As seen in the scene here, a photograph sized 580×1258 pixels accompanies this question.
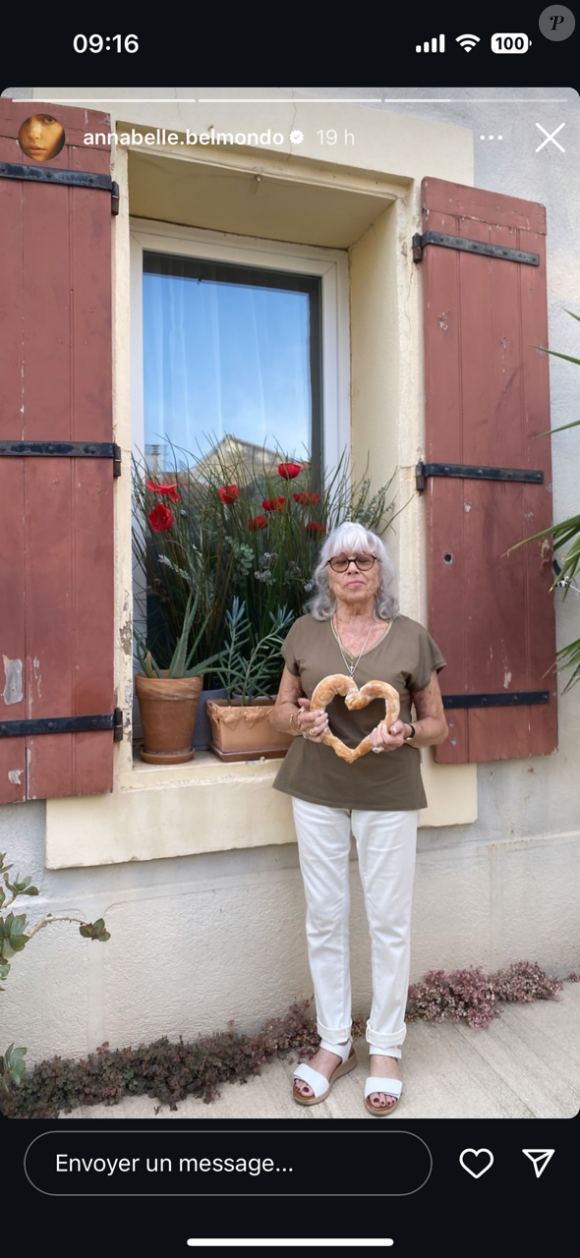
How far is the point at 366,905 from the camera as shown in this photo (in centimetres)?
221

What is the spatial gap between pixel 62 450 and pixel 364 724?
1.22 metres

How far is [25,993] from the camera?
2207mm

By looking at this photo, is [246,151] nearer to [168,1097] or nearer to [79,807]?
[79,807]

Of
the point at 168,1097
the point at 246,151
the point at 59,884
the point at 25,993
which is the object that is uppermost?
the point at 246,151

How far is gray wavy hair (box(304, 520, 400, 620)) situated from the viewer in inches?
86.0

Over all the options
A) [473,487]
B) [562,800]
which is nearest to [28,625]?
[473,487]

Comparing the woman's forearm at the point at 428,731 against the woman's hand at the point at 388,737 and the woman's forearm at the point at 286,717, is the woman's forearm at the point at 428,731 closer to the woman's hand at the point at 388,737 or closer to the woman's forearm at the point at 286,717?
the woman's hand at the point at 388,737

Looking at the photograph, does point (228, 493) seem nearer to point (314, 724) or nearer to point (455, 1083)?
point (314, 724)

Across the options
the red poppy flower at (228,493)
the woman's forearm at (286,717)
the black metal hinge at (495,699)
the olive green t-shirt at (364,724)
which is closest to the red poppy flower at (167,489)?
the red poppy flower at (228,493)

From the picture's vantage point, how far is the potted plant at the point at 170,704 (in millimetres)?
2393

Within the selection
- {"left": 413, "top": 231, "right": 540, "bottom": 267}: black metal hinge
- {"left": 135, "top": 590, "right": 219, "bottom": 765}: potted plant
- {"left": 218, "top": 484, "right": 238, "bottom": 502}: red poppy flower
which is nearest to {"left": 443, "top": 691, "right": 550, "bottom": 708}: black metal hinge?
{"left": 135, "top": 590, "right": 219, "bottom": 765}: potted plant

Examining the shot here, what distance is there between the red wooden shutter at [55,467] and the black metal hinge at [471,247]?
43.8 inches

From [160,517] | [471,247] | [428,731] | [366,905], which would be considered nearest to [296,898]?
[366,905]

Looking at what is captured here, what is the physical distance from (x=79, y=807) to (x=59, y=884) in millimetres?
252
